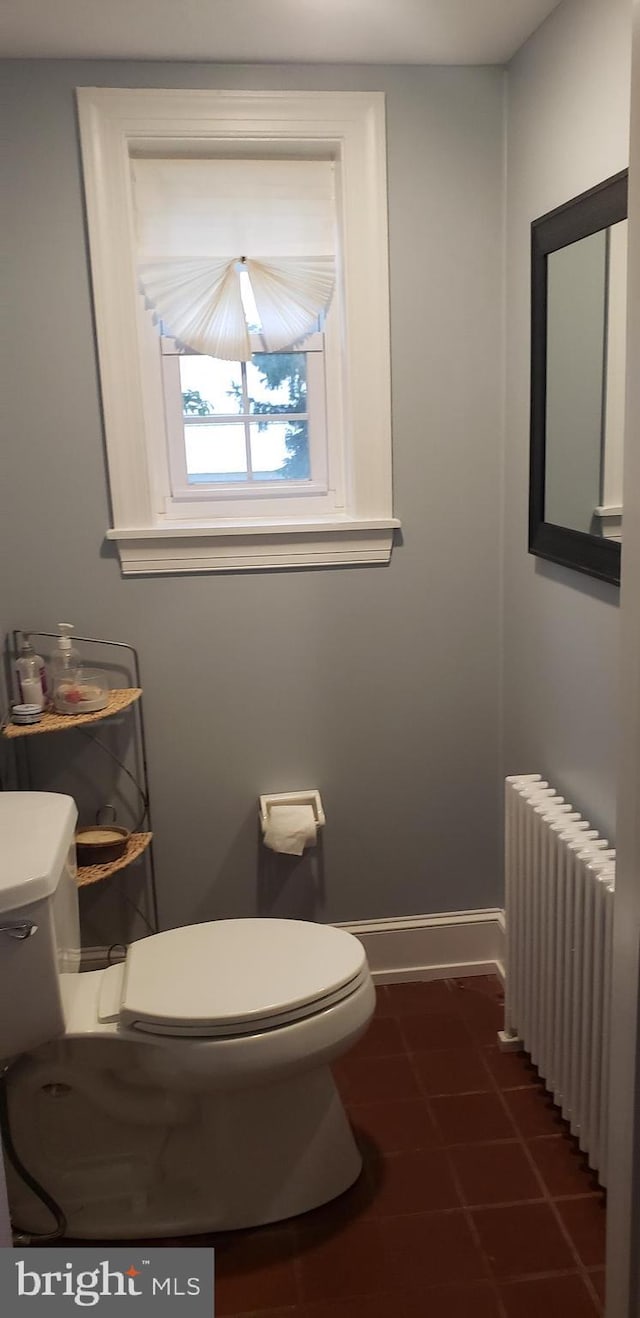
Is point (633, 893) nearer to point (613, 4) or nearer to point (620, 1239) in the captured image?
point (620, 1239)

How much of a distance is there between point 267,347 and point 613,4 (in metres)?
0.96

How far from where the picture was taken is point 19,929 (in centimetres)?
163

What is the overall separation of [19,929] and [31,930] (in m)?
0.02

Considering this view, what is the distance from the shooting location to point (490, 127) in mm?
2258

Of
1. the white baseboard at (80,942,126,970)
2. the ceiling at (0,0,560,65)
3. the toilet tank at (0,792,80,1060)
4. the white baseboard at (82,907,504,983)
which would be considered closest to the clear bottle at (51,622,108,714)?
the toilet tank at (0,792,80,1060)

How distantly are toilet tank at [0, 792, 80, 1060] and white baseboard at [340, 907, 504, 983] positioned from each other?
3.31ft

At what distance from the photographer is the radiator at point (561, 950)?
1769mm

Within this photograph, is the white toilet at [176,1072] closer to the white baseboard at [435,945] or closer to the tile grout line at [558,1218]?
the tile grout line at [558,1218]

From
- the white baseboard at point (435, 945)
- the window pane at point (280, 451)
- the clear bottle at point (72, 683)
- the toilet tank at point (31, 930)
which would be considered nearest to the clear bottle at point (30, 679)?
the clear bottle at point (72, 683)

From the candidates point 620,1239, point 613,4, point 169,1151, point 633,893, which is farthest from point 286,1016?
point 613,4

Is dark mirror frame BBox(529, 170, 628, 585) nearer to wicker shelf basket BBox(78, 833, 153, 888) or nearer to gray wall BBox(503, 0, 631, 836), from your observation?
gray wall BBox(503, 0, 631, 836)

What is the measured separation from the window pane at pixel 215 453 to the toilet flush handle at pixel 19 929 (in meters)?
1.20

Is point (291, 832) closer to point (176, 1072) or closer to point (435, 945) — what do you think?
point (435, 945)

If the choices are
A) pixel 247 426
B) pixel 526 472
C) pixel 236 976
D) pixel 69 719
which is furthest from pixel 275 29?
pixel 236 976
